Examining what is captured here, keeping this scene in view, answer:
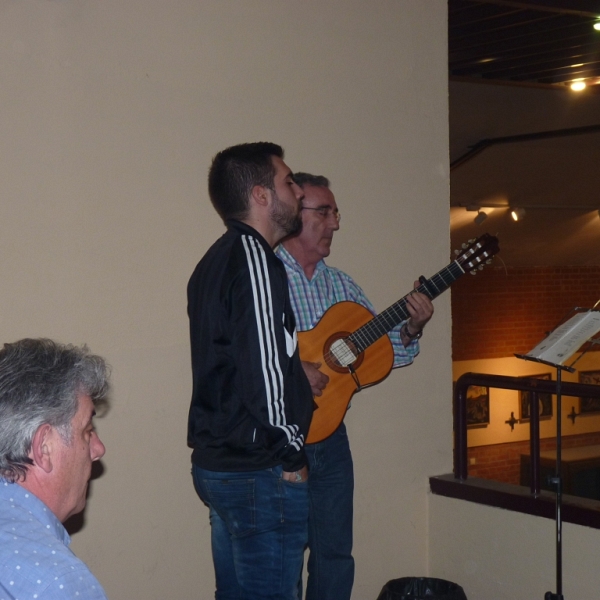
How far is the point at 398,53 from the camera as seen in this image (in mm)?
3682

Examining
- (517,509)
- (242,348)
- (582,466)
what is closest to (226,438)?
(242,348)

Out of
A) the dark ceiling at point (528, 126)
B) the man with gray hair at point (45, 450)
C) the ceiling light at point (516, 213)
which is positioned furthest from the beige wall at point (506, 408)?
the man with gray hair at point (45, 450)

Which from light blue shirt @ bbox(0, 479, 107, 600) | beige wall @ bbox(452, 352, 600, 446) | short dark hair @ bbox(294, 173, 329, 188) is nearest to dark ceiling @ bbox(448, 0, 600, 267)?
beige wall @ bbox(452, 352, 600, 446)

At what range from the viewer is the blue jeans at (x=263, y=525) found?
240 cm

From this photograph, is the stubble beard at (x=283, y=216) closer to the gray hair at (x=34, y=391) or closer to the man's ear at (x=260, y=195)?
the man's ear at (x=260, y=195)

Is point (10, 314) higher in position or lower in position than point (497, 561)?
higher

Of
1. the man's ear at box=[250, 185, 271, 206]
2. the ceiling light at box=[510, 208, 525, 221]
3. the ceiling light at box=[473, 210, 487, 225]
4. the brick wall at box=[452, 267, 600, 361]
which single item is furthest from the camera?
the brick wall at box=[452, 267, 600, 361]

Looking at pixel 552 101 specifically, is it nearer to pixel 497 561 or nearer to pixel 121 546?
pixel 497 561

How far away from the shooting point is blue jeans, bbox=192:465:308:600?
2396mm

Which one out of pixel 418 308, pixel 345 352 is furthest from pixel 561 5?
pixel 345 352

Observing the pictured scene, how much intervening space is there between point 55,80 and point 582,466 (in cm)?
858

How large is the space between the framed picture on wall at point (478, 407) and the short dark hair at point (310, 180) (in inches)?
285

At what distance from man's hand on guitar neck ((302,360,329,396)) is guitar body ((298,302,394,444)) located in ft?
0.11

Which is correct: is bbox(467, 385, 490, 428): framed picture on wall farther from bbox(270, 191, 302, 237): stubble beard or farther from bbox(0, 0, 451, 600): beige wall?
bbox(270, 191, 302, 237): stubble beard
